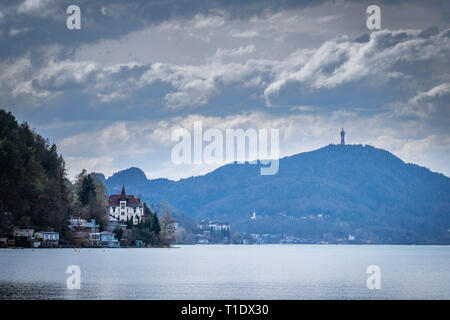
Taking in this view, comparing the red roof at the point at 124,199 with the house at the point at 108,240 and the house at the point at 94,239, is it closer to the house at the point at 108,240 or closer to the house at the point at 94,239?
the house at the point at 108,240

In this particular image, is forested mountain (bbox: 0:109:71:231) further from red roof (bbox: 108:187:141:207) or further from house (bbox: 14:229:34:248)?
red roof (bbox: 108:187:141:207)

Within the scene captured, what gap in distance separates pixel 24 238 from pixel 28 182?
1027cm

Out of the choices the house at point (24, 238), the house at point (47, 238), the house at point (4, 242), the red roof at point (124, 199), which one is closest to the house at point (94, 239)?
the house at point (47, 238)

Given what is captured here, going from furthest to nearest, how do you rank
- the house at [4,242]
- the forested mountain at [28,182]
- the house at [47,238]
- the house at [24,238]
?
the house at [47,238], the house at [24,238], the house at [4,242], the forested mountain at [28,182]

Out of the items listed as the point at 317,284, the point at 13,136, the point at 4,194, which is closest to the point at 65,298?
the point at 317,284

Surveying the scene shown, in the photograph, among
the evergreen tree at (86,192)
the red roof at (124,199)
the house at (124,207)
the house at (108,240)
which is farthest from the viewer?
the red roof at (124,199)

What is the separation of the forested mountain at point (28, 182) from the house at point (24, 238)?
1.46m

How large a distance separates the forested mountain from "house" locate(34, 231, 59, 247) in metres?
1.53

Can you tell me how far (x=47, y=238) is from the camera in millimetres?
127812

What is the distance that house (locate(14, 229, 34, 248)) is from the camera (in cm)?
12069

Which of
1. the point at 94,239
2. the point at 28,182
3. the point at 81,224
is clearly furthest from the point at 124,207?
the point at 28,182

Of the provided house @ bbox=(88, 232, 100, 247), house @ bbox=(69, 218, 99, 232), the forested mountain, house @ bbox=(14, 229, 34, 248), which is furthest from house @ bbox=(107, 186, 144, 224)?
house @ bbox=(14, 229, 34, 248)

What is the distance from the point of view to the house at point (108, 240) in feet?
479
